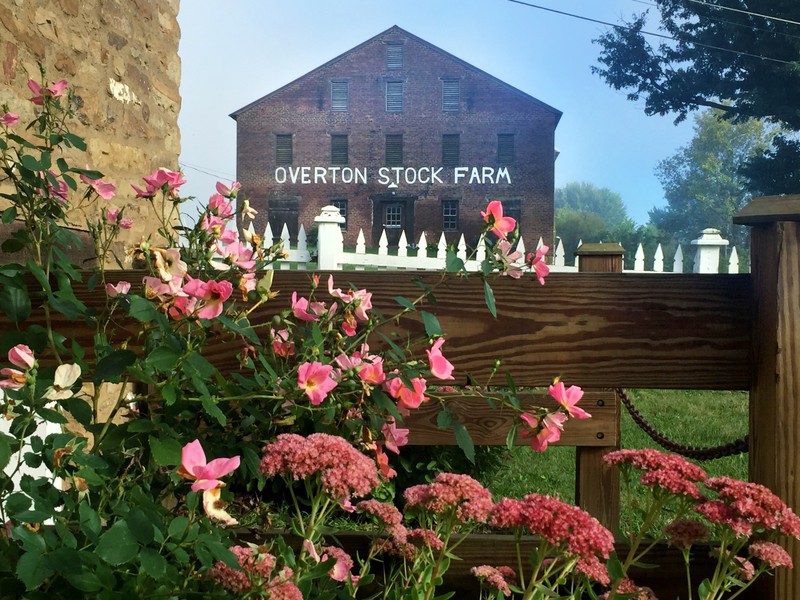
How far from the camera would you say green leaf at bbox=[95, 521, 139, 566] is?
70 cm

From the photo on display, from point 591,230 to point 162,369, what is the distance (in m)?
57.7

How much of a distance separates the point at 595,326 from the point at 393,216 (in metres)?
33.7

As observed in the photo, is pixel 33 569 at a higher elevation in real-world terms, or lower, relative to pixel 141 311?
lower

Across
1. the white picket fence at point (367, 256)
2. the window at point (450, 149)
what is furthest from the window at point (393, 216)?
the white picket fence at point (367, 256)

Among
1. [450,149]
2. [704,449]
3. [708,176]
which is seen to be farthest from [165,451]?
[708,176]

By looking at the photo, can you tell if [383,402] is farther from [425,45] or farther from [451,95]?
[425,45]

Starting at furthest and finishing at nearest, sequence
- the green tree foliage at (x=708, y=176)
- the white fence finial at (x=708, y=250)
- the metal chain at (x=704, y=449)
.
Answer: the green tree foliage at (x=708, y=176), the white fence finial at (x=708, y=250), the metal chain at (x=704, y=449)

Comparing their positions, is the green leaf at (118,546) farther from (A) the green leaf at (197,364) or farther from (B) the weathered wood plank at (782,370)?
(B) the weathered wood plank at (782,370)

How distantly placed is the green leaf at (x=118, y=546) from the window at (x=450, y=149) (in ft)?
115

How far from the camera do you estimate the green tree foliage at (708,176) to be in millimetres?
44625

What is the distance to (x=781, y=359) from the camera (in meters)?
1.22

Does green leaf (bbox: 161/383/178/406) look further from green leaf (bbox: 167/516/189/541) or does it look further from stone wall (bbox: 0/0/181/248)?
stone wall (bbox: 0/0/181/248)

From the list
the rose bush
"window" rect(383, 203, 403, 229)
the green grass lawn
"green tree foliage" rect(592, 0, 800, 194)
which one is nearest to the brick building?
"window" rect(383, 203, 403, 229)

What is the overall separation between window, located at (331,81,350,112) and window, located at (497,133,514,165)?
23.4ft
